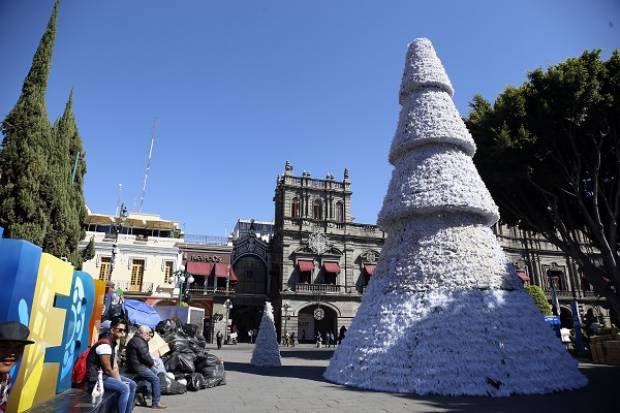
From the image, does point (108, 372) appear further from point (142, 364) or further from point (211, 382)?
point (211, 382)

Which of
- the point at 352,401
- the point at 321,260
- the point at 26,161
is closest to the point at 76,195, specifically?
the point at 26,161

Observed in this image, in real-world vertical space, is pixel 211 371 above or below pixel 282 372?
above

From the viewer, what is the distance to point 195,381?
749 cm

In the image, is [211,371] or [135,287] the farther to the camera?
[135,287]

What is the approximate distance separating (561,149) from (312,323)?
2334 cm

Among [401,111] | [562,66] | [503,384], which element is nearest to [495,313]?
[503,384]

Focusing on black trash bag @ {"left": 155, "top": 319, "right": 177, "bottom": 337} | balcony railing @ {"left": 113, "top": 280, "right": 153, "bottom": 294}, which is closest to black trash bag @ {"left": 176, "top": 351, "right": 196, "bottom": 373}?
black trash bag @ {"left": 155, "top": 319, "right": 177, "bottom": 337}

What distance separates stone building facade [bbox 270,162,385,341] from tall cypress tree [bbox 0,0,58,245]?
20.1m

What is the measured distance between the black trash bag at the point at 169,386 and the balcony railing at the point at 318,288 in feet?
72.0

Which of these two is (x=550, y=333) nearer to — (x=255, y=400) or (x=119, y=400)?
(x=255, y=400)

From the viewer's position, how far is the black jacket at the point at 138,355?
19.1 ft

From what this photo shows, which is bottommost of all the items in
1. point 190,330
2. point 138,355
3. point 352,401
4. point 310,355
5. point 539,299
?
point 310,355

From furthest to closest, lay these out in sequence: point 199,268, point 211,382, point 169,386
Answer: point 199,268 < point 211,382 < point 169,386

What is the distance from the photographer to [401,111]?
1023 centimetres
